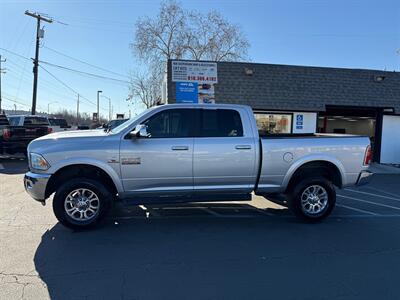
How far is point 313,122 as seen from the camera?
1662 cm

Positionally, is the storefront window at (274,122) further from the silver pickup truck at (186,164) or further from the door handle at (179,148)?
the door handle at (179,148)

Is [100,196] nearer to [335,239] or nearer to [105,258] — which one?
[105,258]

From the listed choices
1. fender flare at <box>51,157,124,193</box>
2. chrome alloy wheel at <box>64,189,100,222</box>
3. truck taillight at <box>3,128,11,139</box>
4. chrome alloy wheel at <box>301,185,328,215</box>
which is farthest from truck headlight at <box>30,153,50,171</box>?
truck taillight at <box>3,128,11,139</box>

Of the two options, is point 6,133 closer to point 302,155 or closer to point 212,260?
point 302,155

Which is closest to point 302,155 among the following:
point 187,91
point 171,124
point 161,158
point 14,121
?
point 171,124

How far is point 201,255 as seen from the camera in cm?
502

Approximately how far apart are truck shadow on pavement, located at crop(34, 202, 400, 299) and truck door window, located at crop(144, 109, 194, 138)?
158cm

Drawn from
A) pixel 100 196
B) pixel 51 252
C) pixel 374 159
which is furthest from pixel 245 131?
pixel 374 159

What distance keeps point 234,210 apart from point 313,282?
11.1ft

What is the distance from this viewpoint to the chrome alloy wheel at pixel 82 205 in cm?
600

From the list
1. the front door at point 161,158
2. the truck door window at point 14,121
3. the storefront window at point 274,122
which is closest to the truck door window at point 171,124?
the front door at point 161,158

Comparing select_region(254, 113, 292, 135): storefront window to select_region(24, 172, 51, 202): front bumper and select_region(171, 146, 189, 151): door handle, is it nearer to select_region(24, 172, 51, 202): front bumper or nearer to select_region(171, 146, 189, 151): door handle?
select_region(171, 146, 189, 151): door handle

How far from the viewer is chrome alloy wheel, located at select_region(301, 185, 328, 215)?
6.75 metres

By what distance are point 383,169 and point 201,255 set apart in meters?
13.4
